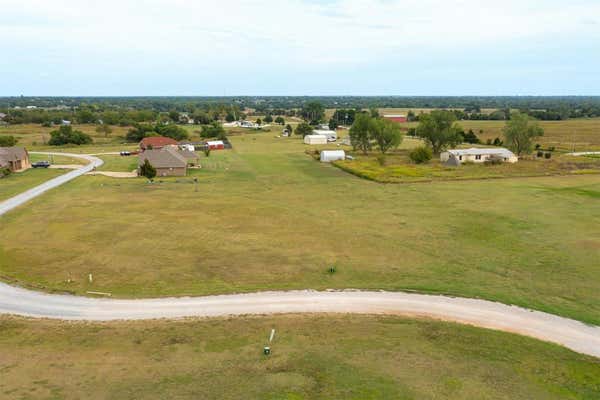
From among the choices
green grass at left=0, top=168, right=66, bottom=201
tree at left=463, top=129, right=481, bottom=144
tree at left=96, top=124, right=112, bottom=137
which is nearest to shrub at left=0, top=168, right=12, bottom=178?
green grass at left=0, top=168, right=66, bottom=201

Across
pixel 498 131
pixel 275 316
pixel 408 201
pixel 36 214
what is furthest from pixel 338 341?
pixel 498 131

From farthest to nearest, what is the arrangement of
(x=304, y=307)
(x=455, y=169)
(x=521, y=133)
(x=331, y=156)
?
(x=521, y=133) < (x=331, y=156) < (x=455, y=169) < (x=304, y=307)

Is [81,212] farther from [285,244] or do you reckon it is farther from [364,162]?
[364,162]

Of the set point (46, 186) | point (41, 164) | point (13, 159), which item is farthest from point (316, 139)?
point (46, 186)

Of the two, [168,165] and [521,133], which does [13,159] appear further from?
[521,133]

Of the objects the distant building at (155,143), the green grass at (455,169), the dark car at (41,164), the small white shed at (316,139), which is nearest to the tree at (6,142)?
the dark car at (41,164)

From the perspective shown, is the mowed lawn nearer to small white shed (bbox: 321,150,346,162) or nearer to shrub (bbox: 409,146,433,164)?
shrub (bbox: 409,146,433,164)
